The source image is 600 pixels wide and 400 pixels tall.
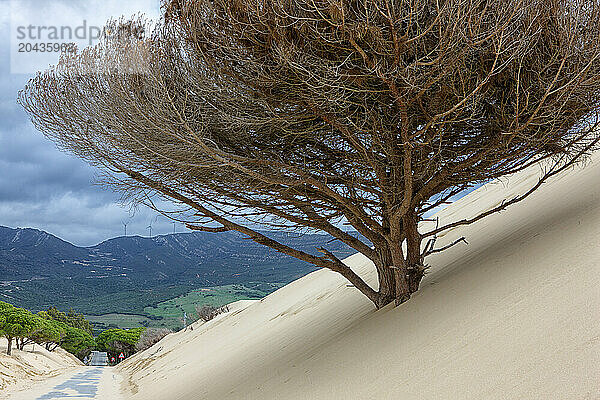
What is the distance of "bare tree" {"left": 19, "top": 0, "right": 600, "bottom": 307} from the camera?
4945 millimetres

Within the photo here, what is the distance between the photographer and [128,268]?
119 meters

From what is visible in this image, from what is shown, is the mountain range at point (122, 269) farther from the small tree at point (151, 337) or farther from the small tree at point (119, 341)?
the small tree at point (151, 337)

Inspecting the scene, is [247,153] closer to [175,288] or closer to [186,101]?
[186,101]

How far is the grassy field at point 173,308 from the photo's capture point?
71750 millimetres

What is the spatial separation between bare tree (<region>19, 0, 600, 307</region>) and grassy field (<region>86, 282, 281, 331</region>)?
63370 mm

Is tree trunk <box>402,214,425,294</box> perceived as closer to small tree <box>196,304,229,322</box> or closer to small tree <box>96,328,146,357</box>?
small tree <box>196,304,229,322</box>

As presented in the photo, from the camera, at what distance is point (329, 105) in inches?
214

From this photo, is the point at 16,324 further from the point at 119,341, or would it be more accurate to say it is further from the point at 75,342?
the point at 119,341

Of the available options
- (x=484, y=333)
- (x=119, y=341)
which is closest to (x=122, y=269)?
(x=119, y=341)

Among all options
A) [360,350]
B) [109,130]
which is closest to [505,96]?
[360,350]

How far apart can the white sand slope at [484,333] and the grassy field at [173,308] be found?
6251cm

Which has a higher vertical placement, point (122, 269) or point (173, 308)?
point (122, 269)

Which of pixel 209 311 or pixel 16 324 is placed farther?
pixel 209 311

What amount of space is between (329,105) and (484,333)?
256 centimetres
